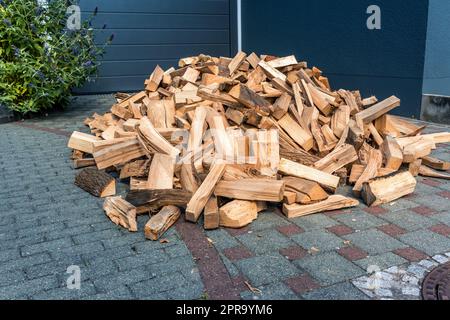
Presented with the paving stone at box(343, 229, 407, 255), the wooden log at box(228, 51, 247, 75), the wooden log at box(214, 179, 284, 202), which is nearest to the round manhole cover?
the paving stone at box(343, 229, 407, 255)

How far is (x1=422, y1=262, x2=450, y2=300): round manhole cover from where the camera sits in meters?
2.36

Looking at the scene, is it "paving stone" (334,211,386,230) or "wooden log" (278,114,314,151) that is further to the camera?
"wooden log" (278,114,314,151)

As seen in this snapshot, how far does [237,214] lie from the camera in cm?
329

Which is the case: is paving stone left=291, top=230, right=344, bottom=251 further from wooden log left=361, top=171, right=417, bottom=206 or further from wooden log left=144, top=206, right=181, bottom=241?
wooden log left=144, top=206, right=181, bottom=241

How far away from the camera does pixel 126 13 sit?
34.7 ft

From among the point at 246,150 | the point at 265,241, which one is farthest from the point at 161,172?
the point at 265,241

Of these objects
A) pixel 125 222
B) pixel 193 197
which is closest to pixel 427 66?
pixel 193 197

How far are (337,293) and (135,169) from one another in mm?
2342

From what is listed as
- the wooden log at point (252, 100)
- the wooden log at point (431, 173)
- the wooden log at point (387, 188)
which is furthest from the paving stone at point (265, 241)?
the wooden log at point (431, 173)

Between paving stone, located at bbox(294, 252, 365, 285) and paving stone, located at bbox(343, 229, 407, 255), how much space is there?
249 millimetres

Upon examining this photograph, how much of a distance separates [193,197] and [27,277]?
130cm

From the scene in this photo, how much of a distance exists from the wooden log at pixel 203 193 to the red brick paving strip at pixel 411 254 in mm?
1417

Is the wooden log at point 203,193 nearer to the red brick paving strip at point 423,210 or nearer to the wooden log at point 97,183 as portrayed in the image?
the wooden log at point 97,183

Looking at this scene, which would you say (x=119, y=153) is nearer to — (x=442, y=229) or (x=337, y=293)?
(x=337, y=293)
